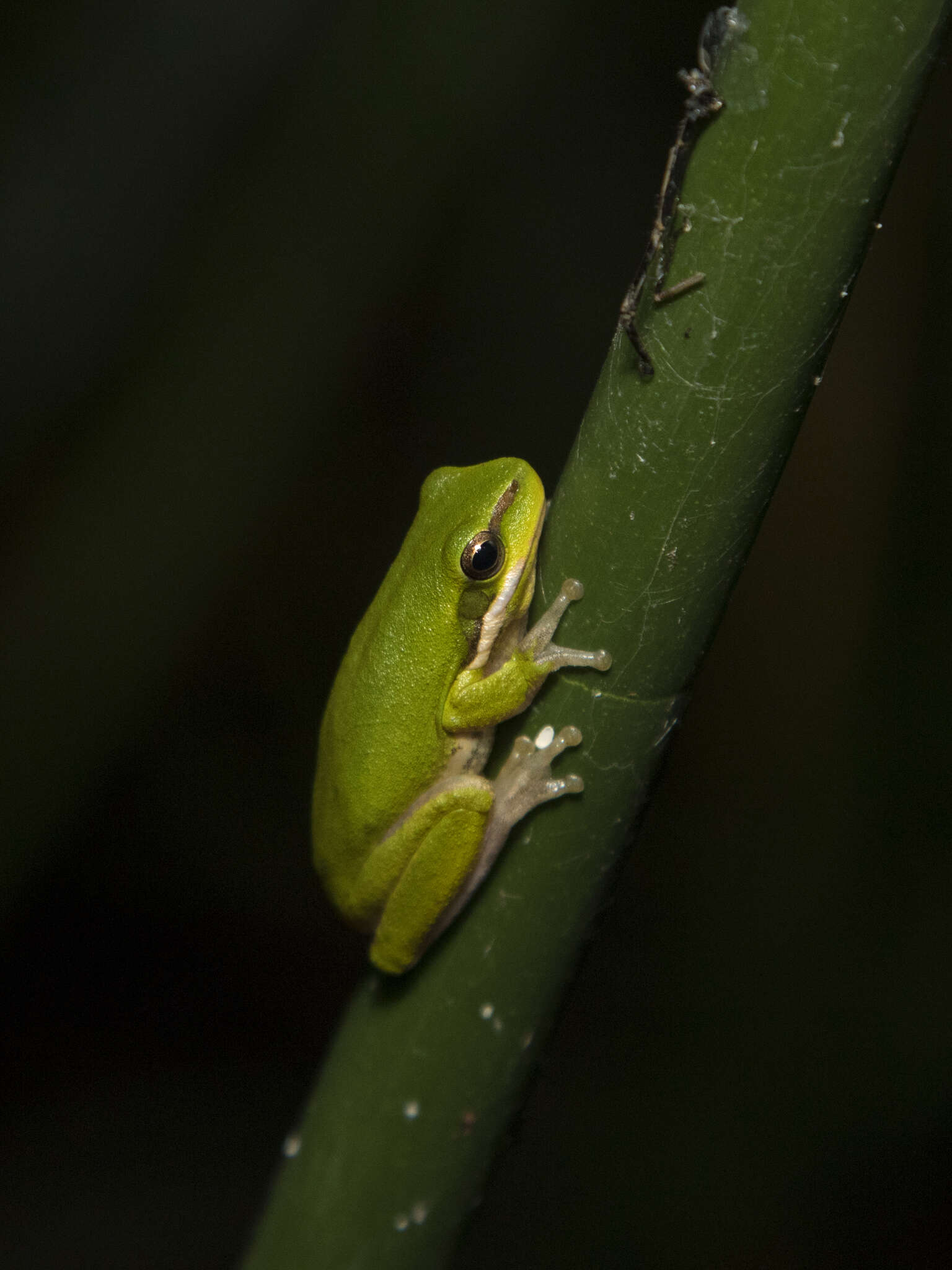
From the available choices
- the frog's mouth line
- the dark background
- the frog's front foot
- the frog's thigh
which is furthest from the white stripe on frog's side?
the dark background

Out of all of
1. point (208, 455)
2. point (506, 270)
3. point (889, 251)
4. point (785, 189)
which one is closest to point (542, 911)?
point (785, 189)

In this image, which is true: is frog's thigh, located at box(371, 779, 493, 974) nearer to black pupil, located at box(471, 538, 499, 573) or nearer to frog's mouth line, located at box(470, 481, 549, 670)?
frog's mouth line, located at box(470, 481, 549, 670)

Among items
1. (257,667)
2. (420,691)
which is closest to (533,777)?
(420,691)

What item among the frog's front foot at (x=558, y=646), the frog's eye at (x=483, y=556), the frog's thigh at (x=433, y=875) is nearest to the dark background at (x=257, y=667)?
the frog's eye at (x=483, y=556)

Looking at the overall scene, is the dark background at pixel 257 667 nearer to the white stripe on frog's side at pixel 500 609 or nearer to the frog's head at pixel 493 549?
the frog's head at pixel 493 549

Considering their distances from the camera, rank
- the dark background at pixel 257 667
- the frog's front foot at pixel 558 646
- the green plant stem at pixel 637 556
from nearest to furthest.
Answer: the green plant stem at pixel 637 556 → the frog's front foot at pixel 558 646 → the dark background at pixel 257 667

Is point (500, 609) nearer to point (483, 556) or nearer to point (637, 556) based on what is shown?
point (483, 556)
